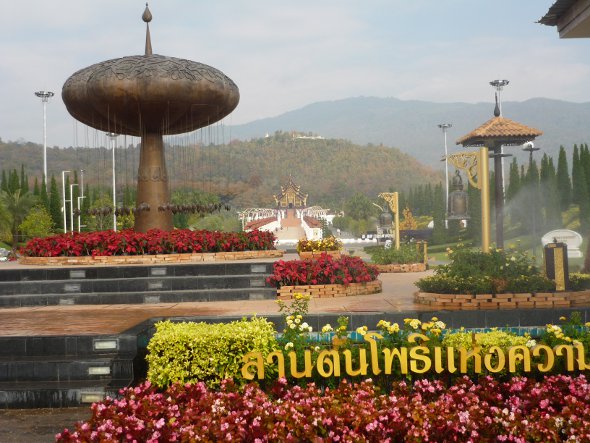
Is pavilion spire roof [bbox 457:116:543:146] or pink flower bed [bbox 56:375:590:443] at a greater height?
pavilion spire roof [bbox 457:116:543:146]

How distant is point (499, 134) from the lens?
69.7ft

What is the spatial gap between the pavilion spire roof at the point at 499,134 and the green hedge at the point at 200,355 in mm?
16219

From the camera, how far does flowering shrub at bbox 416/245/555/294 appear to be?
9.39 m

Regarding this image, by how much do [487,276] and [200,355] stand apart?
4.94 m

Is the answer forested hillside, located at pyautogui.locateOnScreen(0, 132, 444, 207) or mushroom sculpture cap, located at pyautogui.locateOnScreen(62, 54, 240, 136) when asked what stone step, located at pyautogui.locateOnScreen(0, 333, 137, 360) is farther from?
forested hillside, located at pyautogui.locateOnScreen(0, 132, 444, 207)

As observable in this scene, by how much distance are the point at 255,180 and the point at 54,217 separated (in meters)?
90.8

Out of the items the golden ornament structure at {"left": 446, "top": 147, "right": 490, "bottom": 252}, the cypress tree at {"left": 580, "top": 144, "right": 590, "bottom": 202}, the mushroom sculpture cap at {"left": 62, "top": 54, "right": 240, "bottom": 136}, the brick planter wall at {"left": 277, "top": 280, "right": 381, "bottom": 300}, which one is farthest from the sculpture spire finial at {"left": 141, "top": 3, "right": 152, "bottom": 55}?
the cypress tree at {"left": 580, "top": 144, "right": 590, "bottom": 202}

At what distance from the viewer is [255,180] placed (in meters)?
136

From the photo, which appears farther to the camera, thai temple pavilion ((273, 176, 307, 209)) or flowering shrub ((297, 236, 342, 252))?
thai temple pavilion ((273, 176, 307, 209))

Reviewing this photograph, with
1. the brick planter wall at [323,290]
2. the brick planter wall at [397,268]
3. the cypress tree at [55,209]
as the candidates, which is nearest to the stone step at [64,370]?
the brick planter wall at [323,290]

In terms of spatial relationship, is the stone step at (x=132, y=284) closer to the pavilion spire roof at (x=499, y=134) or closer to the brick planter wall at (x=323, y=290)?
the brick planter wall at (x=323, y=290)

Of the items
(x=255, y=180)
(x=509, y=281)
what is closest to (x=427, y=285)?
(x=509, y=281)

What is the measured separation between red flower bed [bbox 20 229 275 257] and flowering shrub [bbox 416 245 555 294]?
236 inches

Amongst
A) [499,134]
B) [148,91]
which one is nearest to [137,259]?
[148,91]
